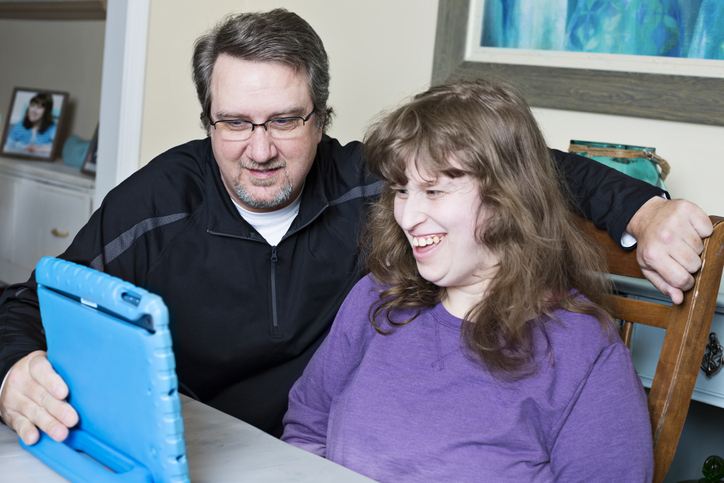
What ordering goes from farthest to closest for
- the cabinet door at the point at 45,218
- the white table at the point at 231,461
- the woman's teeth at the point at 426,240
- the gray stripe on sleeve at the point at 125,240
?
the cabinet door at the point at 45,218 → the gray stripe on sleeve at the point at 125,240 → the woman's teeth at the point at 426,240 → the white table at the point at 231,461

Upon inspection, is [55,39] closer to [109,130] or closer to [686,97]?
[109,130]

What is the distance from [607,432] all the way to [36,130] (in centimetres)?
379

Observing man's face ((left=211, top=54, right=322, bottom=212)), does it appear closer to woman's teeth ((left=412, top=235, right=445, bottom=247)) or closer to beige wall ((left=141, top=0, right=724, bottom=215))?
woman's teeth ((left=412, top=235, right=445, bottom=247))

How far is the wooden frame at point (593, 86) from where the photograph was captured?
178cm

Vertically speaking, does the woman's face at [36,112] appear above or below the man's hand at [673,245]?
above

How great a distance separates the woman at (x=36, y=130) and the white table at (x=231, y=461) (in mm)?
3258

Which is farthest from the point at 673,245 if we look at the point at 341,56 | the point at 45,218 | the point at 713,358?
the point at 45,218

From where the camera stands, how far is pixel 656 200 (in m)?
1.12

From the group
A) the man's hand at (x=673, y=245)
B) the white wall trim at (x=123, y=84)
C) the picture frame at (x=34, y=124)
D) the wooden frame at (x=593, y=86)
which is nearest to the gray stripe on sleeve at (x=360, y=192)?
the wooden frame at (x=593, y=86)

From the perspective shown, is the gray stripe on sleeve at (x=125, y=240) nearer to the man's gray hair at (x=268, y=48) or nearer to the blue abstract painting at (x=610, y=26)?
the man's gray hair at (x=268, y=48)

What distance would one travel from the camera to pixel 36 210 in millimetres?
3473

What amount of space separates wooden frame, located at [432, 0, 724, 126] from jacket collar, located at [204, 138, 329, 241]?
0.44 metres

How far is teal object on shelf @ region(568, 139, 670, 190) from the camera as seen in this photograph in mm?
1619

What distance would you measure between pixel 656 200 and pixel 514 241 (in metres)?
0.28
